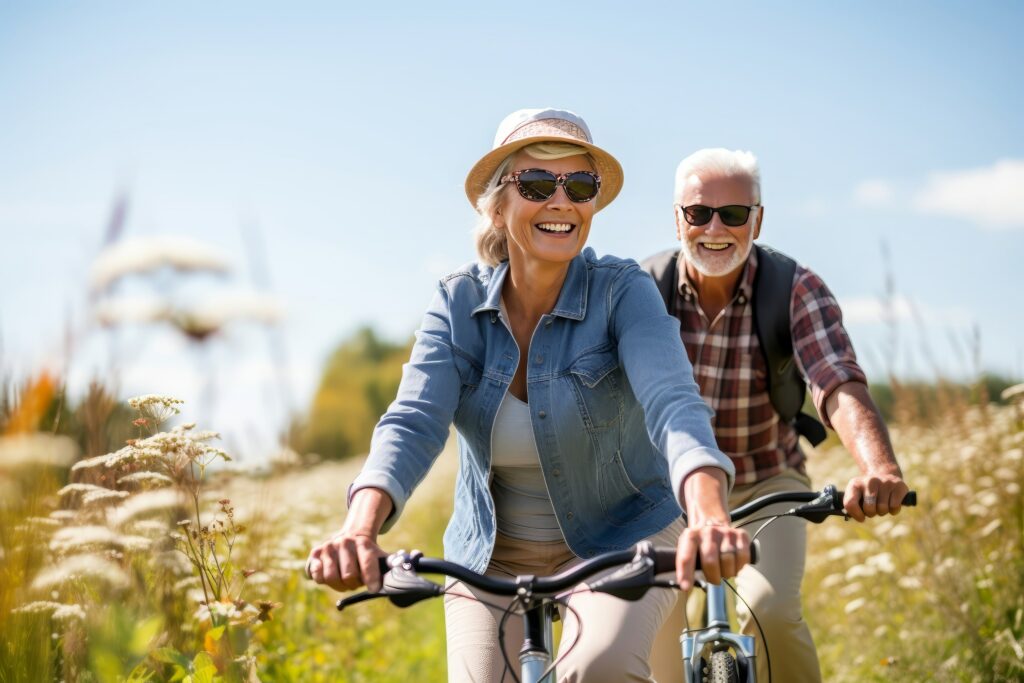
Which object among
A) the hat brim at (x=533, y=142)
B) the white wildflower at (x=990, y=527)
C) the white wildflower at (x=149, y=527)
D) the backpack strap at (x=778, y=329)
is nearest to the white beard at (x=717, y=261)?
the backpack strap at (x=778, y=329)

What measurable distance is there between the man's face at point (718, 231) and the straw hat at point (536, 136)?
0.77 metres

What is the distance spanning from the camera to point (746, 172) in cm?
418

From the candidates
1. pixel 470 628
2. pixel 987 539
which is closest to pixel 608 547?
pixel 470 628

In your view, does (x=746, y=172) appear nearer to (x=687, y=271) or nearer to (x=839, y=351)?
(x=687, y=271)

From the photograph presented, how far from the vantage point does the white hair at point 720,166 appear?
13.7 ft

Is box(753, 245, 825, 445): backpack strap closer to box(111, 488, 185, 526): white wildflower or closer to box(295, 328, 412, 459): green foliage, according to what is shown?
box(111, 488, 185, 526): white wildflower

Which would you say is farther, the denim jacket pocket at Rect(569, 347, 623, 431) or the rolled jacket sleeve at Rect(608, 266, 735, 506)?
the denim jacket pocket at Rect(569, 347, 623, 431)

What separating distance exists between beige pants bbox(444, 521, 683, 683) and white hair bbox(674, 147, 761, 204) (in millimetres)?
1533

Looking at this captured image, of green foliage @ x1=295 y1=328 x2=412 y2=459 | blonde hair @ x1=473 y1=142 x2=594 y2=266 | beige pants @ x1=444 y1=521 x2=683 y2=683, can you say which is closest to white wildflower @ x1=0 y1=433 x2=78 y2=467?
beige pants @ x1=444 y1=521 x2=683 y2=683

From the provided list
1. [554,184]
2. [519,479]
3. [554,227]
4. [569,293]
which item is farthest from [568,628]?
[554,184]

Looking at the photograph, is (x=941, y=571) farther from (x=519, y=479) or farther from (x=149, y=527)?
(x=149, y=527)

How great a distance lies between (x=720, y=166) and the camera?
164 inches

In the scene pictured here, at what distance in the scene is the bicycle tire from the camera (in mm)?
3088

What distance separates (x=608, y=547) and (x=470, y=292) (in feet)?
2.79
